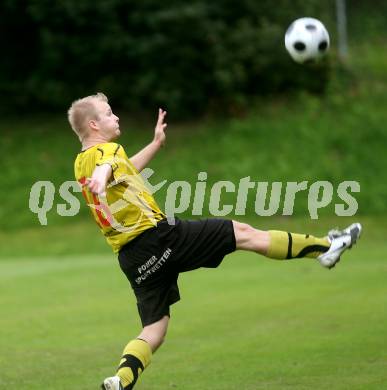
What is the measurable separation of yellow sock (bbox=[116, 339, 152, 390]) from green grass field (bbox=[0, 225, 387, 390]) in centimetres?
79

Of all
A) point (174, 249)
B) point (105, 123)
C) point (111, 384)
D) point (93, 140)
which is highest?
point (105, 123)

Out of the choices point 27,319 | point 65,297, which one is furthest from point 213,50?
point 27,319

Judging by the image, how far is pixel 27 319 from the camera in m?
12.1

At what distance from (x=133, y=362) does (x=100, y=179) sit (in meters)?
1.43

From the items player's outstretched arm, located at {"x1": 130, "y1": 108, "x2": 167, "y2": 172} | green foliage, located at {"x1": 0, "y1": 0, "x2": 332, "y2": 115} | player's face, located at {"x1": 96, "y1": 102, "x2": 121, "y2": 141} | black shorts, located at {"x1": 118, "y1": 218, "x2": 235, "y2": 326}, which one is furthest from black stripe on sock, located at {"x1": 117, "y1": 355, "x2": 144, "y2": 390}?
green foliage, located at {"x1": 0, "y1": 0, "x2": 332, "y2": 115}

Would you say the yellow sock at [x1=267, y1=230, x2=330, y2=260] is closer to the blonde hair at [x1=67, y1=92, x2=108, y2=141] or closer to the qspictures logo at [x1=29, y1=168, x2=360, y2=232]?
the blonde hair at [x1=67, y1=92, x2=108, y2=141]

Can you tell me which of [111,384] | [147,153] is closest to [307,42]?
[147,153]

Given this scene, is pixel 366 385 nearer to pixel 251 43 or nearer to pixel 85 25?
pixel 251 43

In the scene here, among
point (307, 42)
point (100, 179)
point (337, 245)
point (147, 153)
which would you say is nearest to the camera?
point (100, 179)

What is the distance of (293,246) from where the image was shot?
7074mm

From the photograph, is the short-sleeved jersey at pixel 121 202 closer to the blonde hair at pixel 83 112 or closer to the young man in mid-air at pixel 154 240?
the young man in mid-air at pixel 154 240

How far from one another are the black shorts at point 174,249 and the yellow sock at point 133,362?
48cm

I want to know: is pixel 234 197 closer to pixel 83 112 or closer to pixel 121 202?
pixel 83 112

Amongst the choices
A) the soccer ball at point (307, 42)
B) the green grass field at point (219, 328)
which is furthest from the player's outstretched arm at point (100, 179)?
the soccer ball at point (307, 42)
